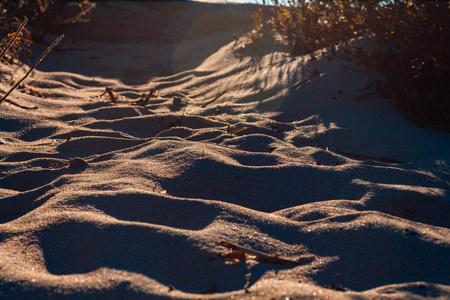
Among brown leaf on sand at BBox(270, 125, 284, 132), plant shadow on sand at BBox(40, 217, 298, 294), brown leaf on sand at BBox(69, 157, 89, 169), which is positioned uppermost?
brown leaf on sand at BBox(270, 125, 284, 132)

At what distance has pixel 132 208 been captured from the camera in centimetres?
160

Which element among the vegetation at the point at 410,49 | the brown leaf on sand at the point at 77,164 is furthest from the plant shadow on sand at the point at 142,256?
the vegetation at the point at 410,49

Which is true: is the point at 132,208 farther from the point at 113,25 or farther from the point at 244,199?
the point at 113,25

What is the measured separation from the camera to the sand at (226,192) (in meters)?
1.23

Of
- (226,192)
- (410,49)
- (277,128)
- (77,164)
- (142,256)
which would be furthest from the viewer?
(410,49)

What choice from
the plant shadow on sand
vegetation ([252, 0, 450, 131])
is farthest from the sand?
vegetation ([252, 0, 450, 131])

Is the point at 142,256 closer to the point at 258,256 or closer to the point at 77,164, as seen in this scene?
the point at 258,256

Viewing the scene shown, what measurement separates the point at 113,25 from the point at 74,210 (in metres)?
6.58

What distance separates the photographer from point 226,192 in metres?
1.87

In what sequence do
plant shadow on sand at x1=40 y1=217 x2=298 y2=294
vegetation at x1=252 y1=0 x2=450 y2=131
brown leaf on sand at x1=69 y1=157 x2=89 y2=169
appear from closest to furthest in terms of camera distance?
plant shadow on sand at x1=40 y1=217 x2=298 y2=294 → brown leaf on sand at x1=69 y1=157 x2=89 y2=169 → vegetation at x1=252 y1=0 x2=450 y2=131

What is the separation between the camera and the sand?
123cm

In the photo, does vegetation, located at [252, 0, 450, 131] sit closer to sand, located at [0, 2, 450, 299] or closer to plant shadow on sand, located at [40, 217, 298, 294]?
sand, located at [0, 2, 450, 299]

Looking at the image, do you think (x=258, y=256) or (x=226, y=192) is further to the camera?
(x=226, y=192)

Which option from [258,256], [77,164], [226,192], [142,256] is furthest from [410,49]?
[142,256]
